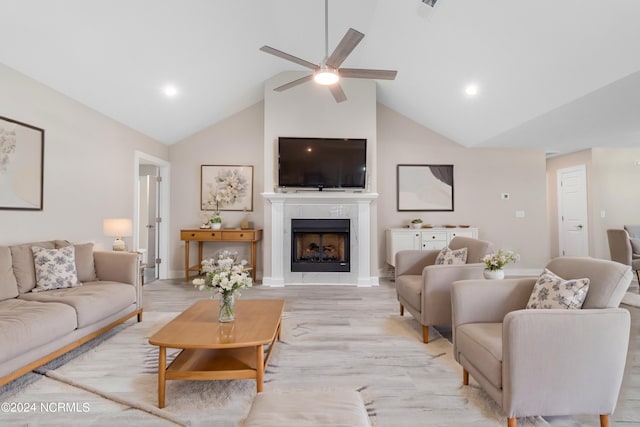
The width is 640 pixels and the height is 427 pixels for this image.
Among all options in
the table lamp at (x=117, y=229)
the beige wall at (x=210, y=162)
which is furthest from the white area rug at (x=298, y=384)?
the beige wall at (x=210, y=162)

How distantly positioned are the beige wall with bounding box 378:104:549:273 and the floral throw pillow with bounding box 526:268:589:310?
3.77 metres

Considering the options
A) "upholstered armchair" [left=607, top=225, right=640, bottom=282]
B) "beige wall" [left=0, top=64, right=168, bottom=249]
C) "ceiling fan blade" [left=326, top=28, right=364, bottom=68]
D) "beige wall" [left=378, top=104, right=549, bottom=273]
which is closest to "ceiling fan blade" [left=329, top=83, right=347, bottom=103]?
"ceiling fan blade" [left=326, top=28, right=364, bottom=68]

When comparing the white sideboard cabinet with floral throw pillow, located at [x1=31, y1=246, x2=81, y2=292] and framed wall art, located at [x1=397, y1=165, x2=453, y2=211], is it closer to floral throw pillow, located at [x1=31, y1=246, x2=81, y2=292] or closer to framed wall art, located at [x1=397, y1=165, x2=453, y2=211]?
framed wall art, located at [x1=397, y1=165, x2=453, y2=211]

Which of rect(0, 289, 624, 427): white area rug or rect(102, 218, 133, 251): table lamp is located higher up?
rect(102, 218, 133, 251): table lamp

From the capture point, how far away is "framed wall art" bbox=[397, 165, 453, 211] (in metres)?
5.70

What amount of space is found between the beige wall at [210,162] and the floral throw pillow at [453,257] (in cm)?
329

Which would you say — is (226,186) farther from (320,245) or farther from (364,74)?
(364,74)

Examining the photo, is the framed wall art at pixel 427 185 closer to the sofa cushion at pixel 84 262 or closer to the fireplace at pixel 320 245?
the fireplace at pixel 320 245

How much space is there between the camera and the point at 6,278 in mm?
2482

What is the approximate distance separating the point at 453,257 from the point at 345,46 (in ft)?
7.33

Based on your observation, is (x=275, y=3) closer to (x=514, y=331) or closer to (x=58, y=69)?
(x=58, y=69)

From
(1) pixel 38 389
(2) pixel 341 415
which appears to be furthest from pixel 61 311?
(2) pixel 341 415

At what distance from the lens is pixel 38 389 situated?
2.01 m

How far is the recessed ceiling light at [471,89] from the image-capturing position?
3934mm
